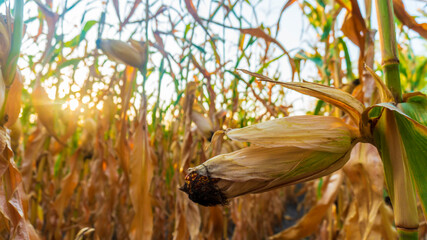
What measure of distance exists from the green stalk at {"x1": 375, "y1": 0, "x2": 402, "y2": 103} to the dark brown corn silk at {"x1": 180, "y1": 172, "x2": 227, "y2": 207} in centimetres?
21

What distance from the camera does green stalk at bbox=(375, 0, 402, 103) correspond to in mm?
335

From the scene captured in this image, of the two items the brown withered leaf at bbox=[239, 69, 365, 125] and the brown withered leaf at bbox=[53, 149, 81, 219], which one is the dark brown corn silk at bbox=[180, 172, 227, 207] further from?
the brown withered leaf at bbox=[53, 149, 81, 219]

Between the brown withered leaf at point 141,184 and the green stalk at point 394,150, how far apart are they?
422 millimetres

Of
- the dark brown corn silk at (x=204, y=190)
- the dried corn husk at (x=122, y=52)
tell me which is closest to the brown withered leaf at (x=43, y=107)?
the dried corn husk at (x=122, y=52)

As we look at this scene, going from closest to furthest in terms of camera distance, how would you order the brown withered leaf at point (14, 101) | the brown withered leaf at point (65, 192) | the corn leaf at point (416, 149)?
the corn leaf at point (416, 149)
the brown withered leaf at point (14, 101)
the brown withered leaf at point (65, 192)

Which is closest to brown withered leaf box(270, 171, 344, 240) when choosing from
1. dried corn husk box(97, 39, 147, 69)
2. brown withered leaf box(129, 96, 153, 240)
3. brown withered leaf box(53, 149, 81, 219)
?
brown withered leaf box(129, 96, 153, 240)

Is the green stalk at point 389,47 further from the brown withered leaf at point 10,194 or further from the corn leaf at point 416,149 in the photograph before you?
the brown withered leaf at point 10,194

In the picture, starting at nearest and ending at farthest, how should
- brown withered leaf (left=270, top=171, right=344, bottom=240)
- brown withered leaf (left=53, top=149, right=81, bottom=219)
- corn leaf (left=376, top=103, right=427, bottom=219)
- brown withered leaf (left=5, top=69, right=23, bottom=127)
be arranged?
corn leaf (left=376, top=103, right=427, bottom=219) → brown withered leaf (left=5, top=69, right=23, bottom=127) → brown withered leaf (left=270, top=171, right=344, bottom=240) → brown withered leaf (left=53, top=149, right=81, bottom=219)

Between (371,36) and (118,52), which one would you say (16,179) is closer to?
(118,52)

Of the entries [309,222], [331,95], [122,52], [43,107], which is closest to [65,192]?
[43,107]

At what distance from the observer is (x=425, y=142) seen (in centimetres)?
29

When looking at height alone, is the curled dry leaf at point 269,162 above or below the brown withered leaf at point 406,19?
below

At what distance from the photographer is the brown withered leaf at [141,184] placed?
62 cm

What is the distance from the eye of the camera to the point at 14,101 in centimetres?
45
